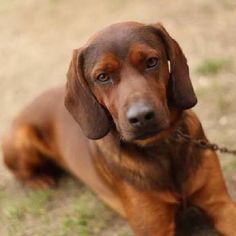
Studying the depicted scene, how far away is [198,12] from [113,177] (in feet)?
13.8

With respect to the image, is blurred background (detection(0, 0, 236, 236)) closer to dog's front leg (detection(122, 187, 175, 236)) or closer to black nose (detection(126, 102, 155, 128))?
dog's front leg (detection(122, 187, 175, 236))

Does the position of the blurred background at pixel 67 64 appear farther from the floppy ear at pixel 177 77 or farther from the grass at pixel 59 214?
the floppy ear at pixel 177 77

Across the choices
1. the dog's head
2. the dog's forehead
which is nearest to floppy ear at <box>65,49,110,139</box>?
the dog's head

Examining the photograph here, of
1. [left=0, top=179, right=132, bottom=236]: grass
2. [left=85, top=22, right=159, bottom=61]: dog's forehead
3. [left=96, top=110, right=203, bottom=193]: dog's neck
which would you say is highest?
[left=85, top=22, right=159, bottom=61]: dog's forehead

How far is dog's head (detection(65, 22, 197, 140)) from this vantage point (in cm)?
404

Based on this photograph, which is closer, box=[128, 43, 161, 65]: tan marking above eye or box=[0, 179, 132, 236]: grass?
box=[128, 43, 161, 65]: tan marking above eye

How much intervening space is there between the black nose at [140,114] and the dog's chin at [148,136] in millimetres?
90

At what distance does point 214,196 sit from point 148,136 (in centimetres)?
82

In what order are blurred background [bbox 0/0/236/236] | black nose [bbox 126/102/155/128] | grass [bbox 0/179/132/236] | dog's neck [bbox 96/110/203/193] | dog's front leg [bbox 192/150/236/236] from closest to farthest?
black nose [bbox 126/102/155/128] → dog's neck [bbox 96/110/203/193] → dog's front leg [bbox 192/150/236/236] → grass [bbox 0/179/132/236] → blurred background [bbox 0/0/236/236]

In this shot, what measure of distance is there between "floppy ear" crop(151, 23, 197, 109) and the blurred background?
1.12 metres

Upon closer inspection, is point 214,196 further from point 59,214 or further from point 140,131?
point 59,214

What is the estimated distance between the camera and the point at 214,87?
663 cm

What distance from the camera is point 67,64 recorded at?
824 centimetres

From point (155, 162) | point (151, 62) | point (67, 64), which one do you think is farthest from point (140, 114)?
point (67, 64)
